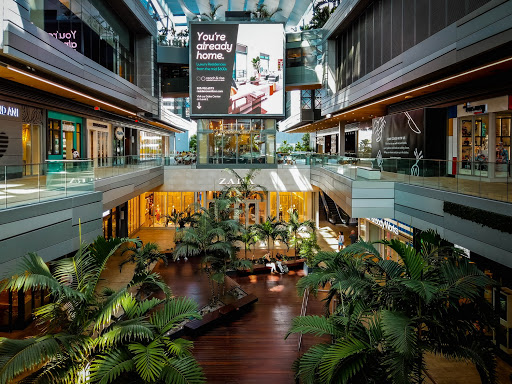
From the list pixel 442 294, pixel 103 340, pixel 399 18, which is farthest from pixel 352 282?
pixel 399 18

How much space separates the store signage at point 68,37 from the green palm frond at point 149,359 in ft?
52.1

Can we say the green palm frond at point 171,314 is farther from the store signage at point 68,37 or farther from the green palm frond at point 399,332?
the store signage at point 68,37

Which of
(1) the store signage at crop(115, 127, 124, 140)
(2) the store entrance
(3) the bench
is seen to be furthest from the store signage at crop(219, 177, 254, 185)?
(3) the bench

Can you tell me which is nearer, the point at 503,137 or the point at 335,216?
the point at 503,137

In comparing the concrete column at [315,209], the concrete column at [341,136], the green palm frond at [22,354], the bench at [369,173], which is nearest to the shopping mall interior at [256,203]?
the green palm frond at [22,354]

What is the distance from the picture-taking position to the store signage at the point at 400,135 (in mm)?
17750

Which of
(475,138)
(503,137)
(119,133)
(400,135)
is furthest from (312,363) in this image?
(119,133)

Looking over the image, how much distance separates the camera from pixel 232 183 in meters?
28.0

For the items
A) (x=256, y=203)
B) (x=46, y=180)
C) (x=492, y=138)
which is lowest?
(x=256, y=203)

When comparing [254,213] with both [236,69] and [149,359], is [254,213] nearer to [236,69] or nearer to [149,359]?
[236,69]

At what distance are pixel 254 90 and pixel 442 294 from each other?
24.7m

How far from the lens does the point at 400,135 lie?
760 inches

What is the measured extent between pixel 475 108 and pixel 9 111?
59.8 feet

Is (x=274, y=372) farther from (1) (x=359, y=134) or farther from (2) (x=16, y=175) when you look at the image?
(1) (x=359, y=134)
